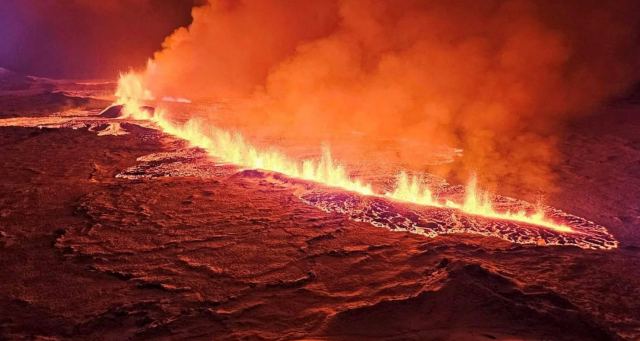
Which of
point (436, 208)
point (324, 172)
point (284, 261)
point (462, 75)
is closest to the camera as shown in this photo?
point (284, 261)

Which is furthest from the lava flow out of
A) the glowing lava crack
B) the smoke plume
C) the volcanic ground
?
the smoke plume

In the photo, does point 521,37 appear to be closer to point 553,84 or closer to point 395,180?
point 553,84

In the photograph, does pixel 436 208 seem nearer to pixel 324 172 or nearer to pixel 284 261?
pixel 324 172

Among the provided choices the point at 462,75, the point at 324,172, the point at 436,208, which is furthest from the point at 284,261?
the point at 462,75

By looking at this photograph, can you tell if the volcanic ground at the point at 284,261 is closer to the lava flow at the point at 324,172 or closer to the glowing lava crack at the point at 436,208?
the glowing lava crack at the point at 436,208

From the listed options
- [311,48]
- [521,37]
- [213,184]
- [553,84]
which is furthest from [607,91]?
[213,184]

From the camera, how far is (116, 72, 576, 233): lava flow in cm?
566

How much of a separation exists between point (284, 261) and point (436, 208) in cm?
253

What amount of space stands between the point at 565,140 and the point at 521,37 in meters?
2.59

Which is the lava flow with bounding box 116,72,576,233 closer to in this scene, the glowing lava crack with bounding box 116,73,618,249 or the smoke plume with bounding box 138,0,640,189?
the glowing lava crack with bounding box 116,73,618,249

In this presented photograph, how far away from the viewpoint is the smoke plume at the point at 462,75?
367 inches

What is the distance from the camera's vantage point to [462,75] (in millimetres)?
9617

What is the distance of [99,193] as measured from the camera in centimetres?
568

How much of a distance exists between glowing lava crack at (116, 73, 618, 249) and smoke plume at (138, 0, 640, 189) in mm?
1552
